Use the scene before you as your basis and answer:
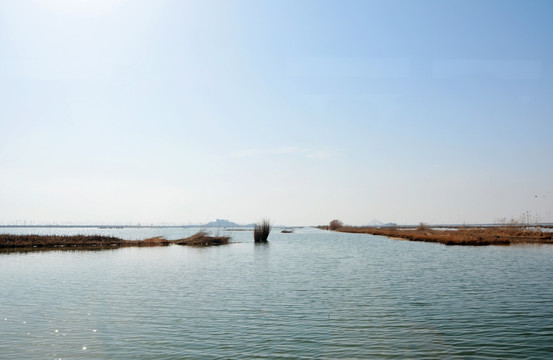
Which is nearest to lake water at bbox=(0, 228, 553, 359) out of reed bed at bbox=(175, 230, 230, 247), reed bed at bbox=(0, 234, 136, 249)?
reed bed at bbox=(0, 234, 136, 249)

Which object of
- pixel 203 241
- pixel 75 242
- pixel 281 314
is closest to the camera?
pixel 281 314

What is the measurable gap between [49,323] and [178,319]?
4205 mm

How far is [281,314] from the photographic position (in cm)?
1385

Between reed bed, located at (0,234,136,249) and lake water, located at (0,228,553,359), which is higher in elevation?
reed bed, located at (0,234,136,249)

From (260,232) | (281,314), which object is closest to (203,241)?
(260,232)

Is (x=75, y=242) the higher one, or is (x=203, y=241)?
(x=75, y=242)

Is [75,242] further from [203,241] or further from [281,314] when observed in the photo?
[281,314]

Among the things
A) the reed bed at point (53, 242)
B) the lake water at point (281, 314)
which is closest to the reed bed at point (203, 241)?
the reed bed at point (53, 242)

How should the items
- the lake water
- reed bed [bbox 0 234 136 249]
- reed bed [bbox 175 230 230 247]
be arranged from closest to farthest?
the lake water < reed bed [bbox 0 234 136 249] < reed bed [bbox 175 230 230 247]

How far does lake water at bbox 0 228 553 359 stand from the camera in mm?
10211

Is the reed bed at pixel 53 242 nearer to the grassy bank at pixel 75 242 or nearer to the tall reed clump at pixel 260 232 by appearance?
the grassy bank at pixel 75 242

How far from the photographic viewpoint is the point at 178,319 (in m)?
13.3

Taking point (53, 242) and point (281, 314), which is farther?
point (53, 242)

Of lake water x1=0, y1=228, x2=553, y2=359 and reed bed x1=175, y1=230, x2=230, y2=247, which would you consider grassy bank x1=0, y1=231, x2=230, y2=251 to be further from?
lake water x1=0, y1=228, x2=553, y2=359
